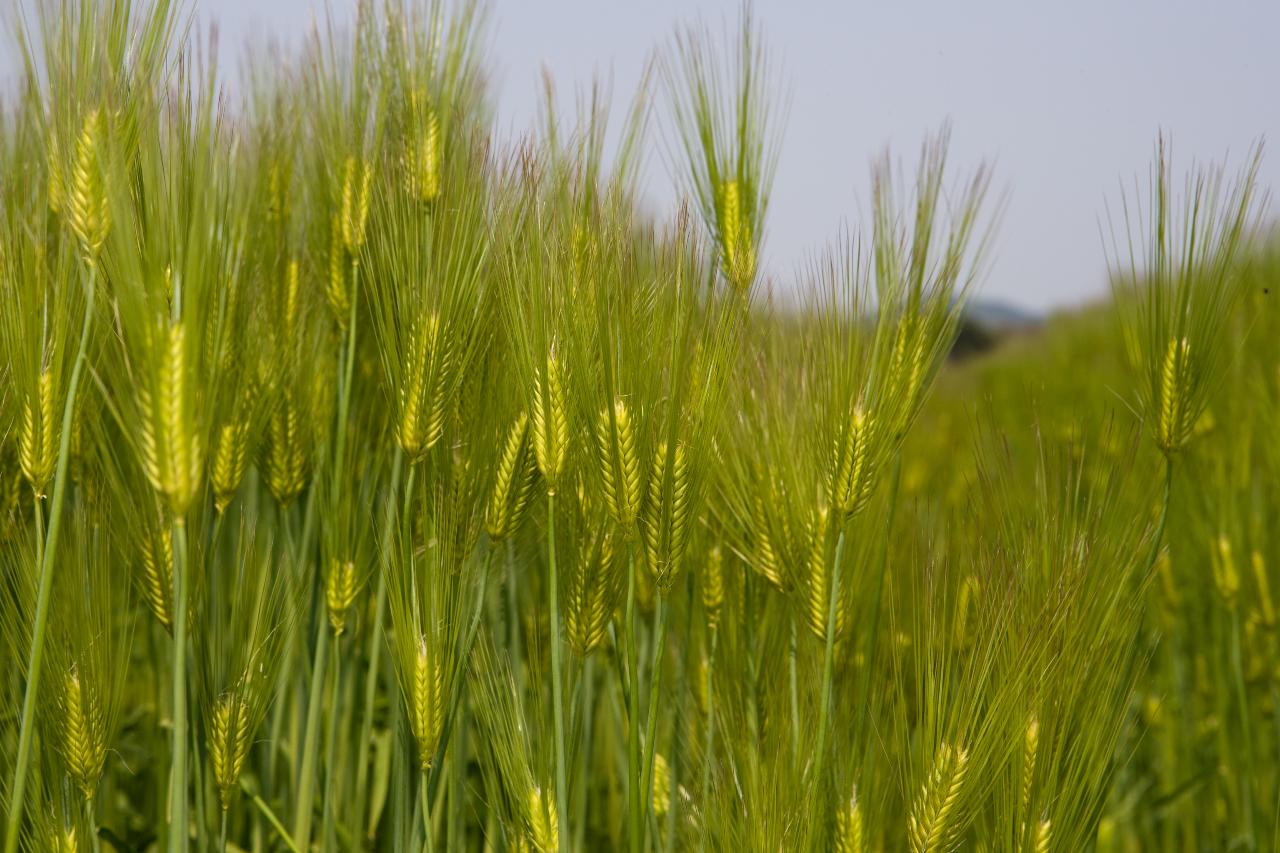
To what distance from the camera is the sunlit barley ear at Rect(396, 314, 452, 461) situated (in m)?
0.98

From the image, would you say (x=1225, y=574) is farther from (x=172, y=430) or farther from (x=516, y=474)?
(x=172, y=430)

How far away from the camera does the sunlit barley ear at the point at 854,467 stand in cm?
97

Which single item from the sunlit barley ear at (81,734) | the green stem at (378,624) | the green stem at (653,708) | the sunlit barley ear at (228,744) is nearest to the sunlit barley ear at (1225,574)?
the green stem at (653,708)

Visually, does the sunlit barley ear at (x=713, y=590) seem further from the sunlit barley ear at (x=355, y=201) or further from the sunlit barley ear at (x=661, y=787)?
the sunlit barley ear at (x=355, y=201)

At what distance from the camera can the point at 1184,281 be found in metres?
1.15

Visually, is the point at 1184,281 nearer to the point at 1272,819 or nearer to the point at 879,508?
the point at 879,508

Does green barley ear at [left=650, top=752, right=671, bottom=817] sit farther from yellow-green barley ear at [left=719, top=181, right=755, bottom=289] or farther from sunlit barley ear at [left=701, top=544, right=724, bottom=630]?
yellow-green barley ear at [left=719, top=181, right=755, bottom=289]

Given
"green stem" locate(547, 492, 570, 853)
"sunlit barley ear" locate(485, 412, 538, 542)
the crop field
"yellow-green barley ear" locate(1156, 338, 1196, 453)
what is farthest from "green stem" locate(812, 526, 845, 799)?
"yellow-green barley ear" locate(1156, 338, 1196, 453)

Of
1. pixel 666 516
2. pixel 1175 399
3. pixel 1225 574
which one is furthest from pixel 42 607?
pixel 1225 574

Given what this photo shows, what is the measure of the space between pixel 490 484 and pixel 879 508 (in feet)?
1.54

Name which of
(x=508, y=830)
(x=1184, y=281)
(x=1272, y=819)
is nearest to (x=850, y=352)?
(x=1184, y=281)

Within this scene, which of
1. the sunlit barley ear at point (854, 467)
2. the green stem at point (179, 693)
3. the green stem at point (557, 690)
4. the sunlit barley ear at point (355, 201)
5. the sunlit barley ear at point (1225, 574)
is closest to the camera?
the green stem at point (179, 693)

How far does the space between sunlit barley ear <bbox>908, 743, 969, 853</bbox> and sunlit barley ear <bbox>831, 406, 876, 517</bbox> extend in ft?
0.71

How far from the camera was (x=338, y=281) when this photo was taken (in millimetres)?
1275
